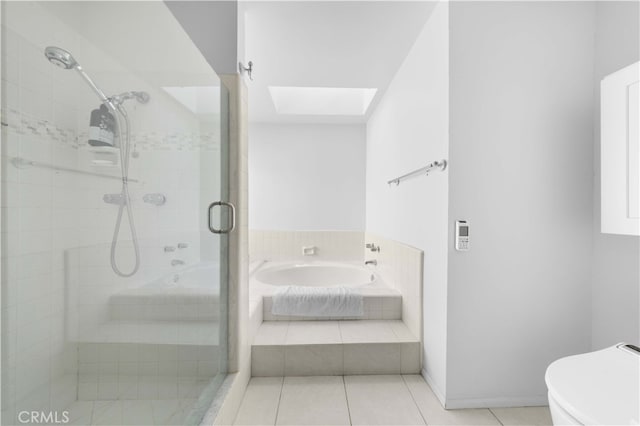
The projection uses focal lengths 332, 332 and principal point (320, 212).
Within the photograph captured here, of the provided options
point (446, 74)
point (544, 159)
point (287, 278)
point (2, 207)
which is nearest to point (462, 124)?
point (446, 74)

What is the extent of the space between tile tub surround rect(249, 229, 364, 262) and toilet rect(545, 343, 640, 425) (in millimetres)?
3008

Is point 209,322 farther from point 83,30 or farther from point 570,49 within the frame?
point 570,49

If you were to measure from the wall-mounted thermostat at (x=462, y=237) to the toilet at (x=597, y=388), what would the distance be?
67 cm

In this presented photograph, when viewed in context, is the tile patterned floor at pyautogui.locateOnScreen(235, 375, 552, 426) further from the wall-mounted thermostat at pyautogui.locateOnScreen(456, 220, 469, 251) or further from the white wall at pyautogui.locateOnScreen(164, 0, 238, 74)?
the white wall at pyautogui.locateOnScreen(164, 0, 238, 74)

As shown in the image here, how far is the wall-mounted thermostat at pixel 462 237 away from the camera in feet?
5.88

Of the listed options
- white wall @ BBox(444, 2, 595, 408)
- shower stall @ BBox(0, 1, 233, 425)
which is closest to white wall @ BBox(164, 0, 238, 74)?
shower stall @ BBox(0, 1, 233, 425)

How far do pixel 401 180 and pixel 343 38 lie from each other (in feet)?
3.73

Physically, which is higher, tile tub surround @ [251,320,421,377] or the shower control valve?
the shower control valve

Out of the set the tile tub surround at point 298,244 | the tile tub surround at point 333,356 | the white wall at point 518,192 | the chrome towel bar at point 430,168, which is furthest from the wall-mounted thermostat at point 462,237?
the tile tub surround at point 298,244

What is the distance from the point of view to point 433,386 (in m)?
2.01

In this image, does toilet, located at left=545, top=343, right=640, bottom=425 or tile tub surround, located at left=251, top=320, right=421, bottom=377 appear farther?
tile tub surround, located at left=251, top=320, right=421, bottom=377

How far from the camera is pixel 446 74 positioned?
5.98 ft

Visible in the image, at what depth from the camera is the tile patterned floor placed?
1.75 m

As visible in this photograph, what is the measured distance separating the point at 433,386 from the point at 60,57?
2.28m
